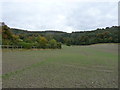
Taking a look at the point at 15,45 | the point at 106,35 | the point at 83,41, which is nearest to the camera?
the point at 15,45

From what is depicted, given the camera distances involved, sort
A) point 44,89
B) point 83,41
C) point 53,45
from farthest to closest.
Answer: point 83,41, point 53,45, point 44,89

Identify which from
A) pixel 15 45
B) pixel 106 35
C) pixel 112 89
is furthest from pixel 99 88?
pixel 106 35

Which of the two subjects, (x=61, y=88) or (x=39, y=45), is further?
(x=39, y=45)

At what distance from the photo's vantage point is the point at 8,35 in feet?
100.0

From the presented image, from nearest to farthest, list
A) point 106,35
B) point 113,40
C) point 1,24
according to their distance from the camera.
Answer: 1. point 1,24
2. point 113,40
3. point 106,35

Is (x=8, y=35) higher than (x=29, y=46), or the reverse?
(x=8, y=35)

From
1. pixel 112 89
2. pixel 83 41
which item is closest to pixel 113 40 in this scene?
pixel 83 41

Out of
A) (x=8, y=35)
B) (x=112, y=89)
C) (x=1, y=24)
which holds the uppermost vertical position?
(x=1, y=24)

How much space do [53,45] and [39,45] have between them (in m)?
6.01

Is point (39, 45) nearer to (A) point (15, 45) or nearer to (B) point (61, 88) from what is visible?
(A) point (15, 45)

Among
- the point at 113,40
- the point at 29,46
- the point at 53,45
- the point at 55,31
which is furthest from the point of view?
the point at 55,31

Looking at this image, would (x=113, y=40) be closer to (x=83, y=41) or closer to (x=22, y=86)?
(x=83, y=41)

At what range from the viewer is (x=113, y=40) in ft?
177

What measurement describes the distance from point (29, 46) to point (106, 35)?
159 ft
